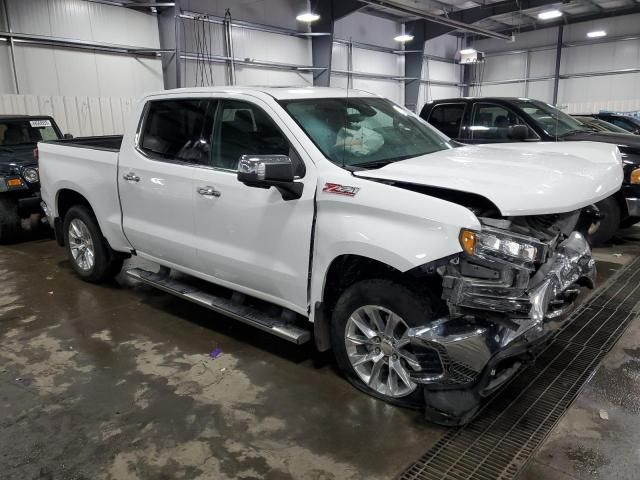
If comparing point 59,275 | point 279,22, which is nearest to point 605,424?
point 59,275

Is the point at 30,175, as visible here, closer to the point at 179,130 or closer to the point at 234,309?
the point at 179,130

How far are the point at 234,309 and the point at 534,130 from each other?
493 cm

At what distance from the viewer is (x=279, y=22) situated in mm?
15570

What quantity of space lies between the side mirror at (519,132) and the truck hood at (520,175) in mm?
2790

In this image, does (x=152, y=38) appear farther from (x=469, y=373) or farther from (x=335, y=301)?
(x=469, y=373)

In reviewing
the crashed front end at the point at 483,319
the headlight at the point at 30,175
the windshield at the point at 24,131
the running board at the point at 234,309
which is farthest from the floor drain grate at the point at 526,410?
the windshield at the point at 24,131

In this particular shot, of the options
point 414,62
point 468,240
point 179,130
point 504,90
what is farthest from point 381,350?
point 504,90

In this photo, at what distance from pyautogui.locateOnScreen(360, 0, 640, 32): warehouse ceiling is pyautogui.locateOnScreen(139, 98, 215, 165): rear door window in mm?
13750

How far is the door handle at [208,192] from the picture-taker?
3.52m

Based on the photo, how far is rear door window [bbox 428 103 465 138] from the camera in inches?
290

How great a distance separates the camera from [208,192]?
11.7 feet

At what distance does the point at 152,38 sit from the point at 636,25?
60.7ft

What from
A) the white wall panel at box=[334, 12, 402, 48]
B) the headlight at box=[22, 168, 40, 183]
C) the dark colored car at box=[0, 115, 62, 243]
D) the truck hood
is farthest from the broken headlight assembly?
the white wall panel at box=[334, 12, 402, 48]

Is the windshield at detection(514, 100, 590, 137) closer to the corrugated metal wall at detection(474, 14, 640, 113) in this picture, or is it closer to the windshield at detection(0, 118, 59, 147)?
the windshield at detection(0, 118, 59, 147)
